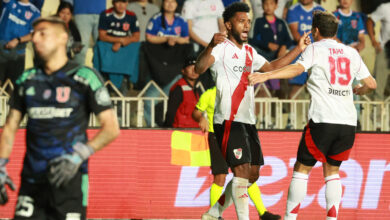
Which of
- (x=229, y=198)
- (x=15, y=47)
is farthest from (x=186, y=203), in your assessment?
(x=15, y=47)

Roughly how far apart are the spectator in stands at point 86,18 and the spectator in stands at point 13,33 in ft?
2.41

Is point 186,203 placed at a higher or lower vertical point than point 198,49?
lower

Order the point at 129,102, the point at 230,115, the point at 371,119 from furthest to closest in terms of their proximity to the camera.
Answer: the point at 371,119 < the point at 129,102 < the point at 230,115

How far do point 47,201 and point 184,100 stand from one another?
5222 mm

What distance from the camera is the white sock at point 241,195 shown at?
25.1 ft

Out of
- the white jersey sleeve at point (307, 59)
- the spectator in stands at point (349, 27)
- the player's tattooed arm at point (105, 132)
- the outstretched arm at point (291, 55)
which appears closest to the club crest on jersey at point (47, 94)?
the player's tattooed arm at point (105, 132)

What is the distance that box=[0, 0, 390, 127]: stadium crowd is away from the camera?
39.7 feet

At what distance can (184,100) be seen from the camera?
10.2 metres

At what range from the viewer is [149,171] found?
32.3ft

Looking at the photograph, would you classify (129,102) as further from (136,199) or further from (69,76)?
(69,76)

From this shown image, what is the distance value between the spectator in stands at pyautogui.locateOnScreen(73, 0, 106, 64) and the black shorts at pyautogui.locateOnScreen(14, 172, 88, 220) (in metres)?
7.48

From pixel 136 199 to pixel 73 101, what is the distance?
15.8 ft

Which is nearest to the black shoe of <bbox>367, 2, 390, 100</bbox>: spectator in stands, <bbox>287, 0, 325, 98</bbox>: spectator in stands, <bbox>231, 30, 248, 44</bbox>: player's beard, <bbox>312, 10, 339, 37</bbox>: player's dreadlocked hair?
<bbox>231, 30, 248, 44</bbox>: player's beard

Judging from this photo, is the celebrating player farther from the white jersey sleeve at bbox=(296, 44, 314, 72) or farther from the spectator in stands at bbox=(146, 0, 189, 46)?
the spectator in stands at bbox=(146, 0, 189, 46)
